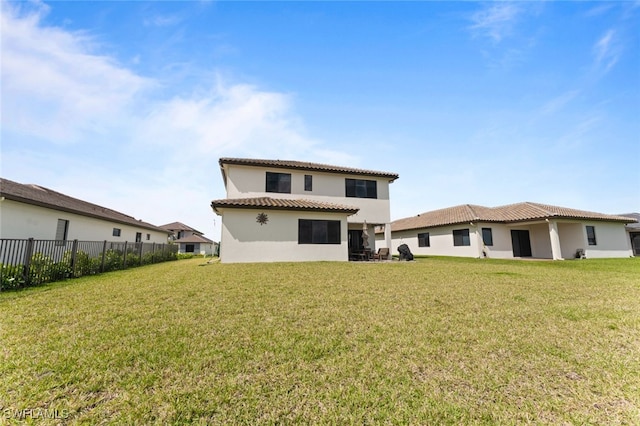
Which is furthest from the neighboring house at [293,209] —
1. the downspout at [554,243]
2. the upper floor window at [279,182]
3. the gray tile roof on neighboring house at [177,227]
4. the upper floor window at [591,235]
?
the gray tile roof on neighboring house at [177,227]

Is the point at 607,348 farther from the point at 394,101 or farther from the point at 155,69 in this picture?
the point at 155,69

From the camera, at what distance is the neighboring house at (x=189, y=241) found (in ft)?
146

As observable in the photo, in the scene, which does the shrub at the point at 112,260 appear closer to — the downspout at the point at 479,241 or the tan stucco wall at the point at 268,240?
the tan stucco wall at the point at 268,240

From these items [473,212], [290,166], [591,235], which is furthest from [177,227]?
[591,235]

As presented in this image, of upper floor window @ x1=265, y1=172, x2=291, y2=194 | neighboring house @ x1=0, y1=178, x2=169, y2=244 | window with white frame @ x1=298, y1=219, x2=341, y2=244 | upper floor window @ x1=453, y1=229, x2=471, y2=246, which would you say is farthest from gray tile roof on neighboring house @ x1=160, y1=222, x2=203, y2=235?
upper floor window @ x1=453, y1=229, x2=471, y2=246

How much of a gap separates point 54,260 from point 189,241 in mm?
36298

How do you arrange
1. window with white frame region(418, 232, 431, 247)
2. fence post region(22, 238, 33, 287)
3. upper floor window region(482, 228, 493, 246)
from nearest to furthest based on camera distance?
fence post region(22, 238, 33, 287), upper floor window region(482, 228, 493, 246), window with white frame region(418, 232, 431, 247)

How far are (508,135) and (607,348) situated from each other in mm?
13286

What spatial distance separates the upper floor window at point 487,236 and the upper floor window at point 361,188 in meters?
10.7

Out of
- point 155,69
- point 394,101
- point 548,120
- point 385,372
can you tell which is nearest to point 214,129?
point 155,69

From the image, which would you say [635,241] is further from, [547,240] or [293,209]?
[293,209]

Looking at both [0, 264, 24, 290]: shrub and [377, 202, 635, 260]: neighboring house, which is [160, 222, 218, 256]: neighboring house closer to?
[0, 264, 24, 290]: shrub

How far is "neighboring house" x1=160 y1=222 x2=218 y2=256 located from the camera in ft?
A: 146

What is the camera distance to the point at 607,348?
424 centimetres
